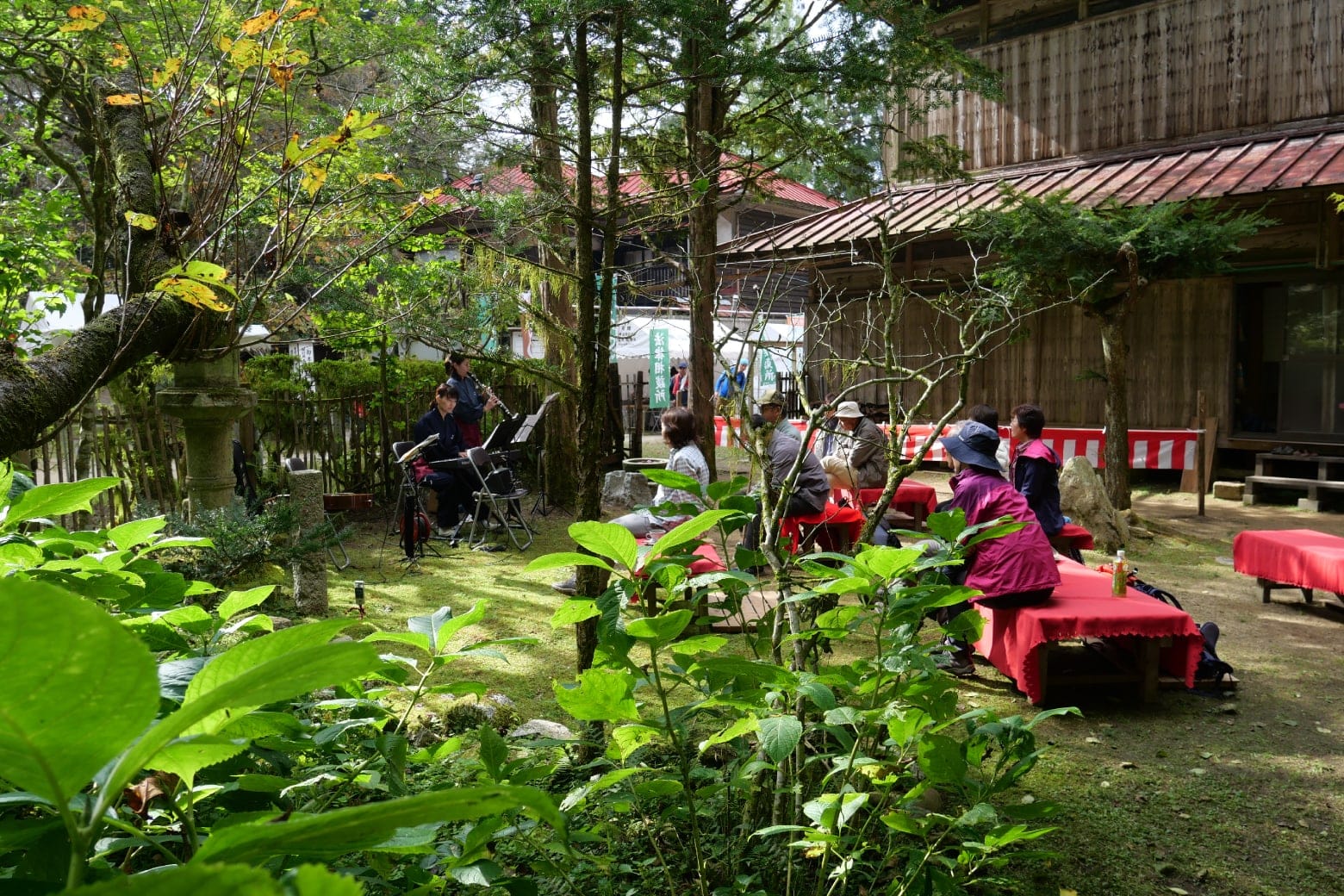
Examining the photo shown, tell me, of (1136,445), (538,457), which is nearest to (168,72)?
(538,457)

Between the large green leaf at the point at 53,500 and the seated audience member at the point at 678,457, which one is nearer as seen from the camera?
the large green leaf at the point at 53,500

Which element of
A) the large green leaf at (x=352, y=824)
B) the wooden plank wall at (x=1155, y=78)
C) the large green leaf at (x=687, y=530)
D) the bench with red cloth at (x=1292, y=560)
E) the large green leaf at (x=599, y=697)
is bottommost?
the bench with red cloth at (x=1292, y=560)

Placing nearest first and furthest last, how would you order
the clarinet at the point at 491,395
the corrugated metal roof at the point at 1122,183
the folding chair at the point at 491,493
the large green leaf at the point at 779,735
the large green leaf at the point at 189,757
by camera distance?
the large green leaf at the point at 189,757, the large green leaf at the point at 779,735, the folding chair at the point at 491,493, the corrugated metal roof at the point at 1122,183, the clarinet at the point at 491,395

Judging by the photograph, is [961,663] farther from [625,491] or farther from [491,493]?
[491,493]

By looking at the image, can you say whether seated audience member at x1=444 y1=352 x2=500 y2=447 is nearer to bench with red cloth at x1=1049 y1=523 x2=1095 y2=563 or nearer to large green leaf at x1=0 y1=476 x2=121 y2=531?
bench with red cloth at x1=1049 y1=523 x2=1095 y2=563

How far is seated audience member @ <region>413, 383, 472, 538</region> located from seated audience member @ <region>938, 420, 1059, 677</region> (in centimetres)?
576

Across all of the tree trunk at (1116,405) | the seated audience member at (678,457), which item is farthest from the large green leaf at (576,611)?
the tree trunk at (1116,405)

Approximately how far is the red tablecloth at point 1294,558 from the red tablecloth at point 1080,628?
215 centimetres

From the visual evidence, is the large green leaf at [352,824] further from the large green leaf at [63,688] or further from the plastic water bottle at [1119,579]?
the plastic water bottle at [1119,579]

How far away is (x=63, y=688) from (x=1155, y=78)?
14.1m

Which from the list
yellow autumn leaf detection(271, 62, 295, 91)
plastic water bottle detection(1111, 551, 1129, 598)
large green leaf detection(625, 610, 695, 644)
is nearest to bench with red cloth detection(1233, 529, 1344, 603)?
plastic water bottle detection(1111, 551, 1129, 598)

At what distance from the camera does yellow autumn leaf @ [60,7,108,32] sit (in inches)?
111

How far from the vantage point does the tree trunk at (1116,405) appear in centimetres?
948

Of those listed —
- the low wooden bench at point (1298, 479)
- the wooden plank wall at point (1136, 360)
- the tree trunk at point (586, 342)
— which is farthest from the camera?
the wooden plank wall at point (1136, 360)
